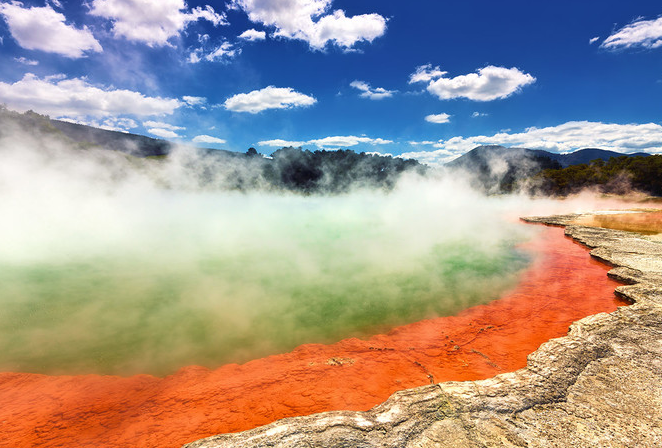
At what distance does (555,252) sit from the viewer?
8.21 meters

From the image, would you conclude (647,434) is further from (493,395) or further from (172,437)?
(172,437)

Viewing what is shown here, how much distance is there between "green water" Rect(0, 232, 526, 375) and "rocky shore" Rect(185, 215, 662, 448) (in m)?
1.98

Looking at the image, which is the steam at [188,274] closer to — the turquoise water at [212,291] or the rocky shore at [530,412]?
the turquoise water at [212,291]

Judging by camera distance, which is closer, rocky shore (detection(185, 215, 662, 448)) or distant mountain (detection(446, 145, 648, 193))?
rocky shore (detection(185, 215, 662, 448))

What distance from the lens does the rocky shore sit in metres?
1.97

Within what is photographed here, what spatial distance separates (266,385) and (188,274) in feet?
13.6

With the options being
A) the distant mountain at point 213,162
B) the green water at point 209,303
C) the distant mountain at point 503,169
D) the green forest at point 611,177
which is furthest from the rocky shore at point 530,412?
the distant mountain at point 503,169

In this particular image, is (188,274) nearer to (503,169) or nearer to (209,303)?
(209,303)

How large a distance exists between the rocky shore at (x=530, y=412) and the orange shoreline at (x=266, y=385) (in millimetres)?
541

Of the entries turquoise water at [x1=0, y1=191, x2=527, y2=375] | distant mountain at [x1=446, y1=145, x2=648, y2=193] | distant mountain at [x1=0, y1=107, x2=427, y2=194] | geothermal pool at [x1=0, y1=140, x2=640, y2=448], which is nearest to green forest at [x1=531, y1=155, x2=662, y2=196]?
distant mountain at [x1=446, y1=145, x2=648, y2=193]

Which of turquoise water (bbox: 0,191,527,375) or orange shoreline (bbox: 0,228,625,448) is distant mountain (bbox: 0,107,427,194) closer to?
turquoise water (bbox: 0,191,527,375)

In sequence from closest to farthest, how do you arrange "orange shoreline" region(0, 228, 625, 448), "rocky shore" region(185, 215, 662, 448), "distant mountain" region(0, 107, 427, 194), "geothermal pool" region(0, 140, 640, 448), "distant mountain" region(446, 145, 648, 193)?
1. "rocky shore" region(185, 215, 662, 448)
2. "orange shoreline" region(0, 228, 625, 448)
3. "geothermal pool" region(0, 140, 640, 448)
4. "distant mountain" region(0, 107, 427, 194)
5. "distant mountain" region(446, 145, 648, 193)

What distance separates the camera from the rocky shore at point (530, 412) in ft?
6.46

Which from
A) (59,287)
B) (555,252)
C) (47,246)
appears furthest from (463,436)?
(47,246)
